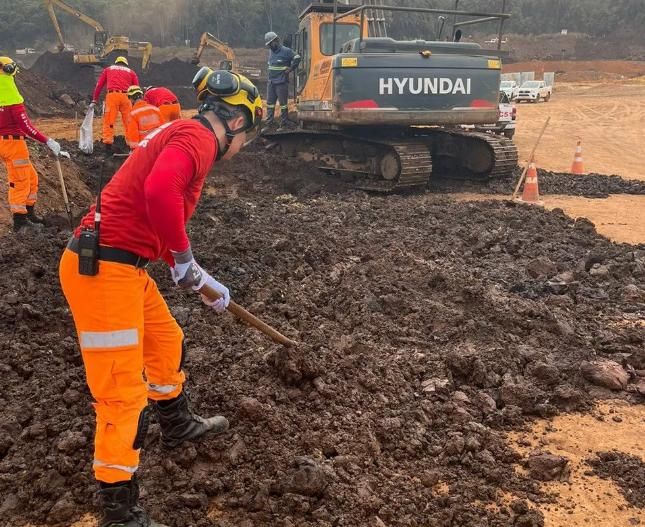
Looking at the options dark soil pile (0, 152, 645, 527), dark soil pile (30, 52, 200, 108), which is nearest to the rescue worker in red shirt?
dark soil pile (0, 152, 645, 527)

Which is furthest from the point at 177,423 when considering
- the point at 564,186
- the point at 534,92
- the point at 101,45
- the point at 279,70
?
the point at 534,92

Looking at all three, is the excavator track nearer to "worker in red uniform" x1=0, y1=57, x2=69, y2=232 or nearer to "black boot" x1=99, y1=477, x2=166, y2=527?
"worker in red uniform" x1=0, y1=57, x2=69, y2=232

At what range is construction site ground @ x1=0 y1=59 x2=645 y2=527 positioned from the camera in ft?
9.51

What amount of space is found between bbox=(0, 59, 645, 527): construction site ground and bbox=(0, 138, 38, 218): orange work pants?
540mm

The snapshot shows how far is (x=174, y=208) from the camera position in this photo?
253 cm

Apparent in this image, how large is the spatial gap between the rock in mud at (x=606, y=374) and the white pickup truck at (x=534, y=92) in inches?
1163

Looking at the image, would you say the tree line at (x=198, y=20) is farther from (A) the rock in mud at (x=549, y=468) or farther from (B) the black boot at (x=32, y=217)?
(A) the rock in mud at (x=549, y=468)

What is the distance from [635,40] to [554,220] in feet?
166

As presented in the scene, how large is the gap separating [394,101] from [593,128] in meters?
14.8

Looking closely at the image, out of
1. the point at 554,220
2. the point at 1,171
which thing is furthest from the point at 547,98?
the point at 1,171

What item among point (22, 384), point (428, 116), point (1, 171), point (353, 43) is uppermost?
point (353, 43)

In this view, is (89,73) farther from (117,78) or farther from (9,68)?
(9,68)

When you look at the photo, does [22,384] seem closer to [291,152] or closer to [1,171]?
[1,171]

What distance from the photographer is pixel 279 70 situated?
1241cm
